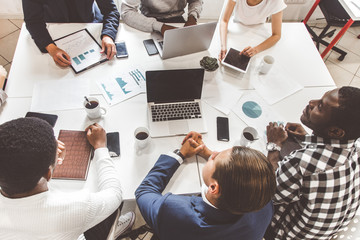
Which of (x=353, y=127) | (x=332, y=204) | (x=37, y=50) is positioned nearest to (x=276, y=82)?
(x=353, y=127)

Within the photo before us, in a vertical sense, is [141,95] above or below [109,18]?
below

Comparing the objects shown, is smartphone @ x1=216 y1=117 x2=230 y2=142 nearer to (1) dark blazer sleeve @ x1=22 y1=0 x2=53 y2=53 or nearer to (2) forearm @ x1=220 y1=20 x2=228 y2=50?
(2) forearm @ x1=220 y1=20 x2=228 y2=50

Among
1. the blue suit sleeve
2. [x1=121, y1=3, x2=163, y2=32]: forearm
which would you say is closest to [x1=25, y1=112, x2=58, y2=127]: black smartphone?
the blue suit sleeve

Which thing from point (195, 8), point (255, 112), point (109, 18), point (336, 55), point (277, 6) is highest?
point (277, 6)

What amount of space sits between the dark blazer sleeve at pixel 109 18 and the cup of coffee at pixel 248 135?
3.58ft

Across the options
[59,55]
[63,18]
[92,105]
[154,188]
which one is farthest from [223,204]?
[63,18]

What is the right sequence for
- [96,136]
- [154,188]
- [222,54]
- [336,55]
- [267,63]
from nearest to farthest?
[154,188]
[96,136]
[267,63]
[222,54]
[336,55]

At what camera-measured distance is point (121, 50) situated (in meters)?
1.70

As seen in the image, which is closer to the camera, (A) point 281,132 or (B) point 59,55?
(A) point 281,132

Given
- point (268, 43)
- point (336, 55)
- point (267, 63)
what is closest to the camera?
point (267, 63)

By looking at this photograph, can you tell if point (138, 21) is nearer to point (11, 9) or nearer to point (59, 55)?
point (59, 55)

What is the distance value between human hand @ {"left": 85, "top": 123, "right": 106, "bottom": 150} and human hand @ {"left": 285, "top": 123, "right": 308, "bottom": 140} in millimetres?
1032

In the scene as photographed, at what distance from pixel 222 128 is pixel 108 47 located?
0.91m

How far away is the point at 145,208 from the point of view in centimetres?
112
